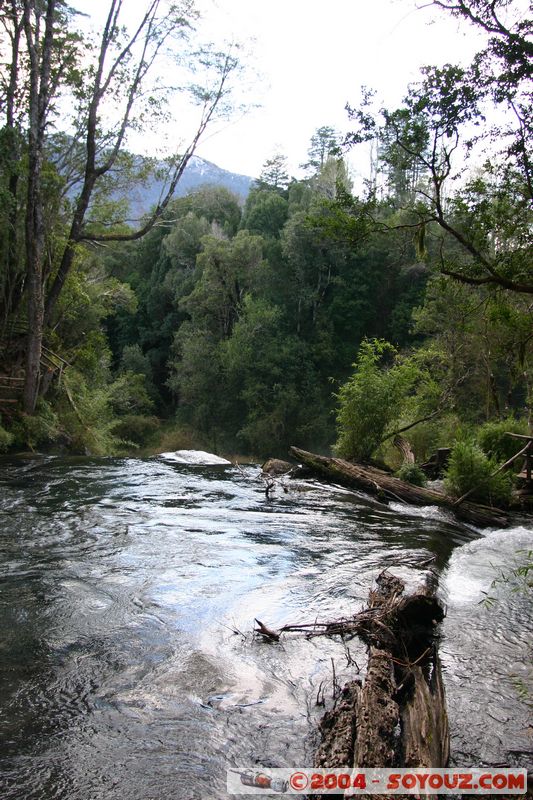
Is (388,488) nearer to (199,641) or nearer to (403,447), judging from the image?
(403,447)

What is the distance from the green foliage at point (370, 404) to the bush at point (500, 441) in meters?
2.00

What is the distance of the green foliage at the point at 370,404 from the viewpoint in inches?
510

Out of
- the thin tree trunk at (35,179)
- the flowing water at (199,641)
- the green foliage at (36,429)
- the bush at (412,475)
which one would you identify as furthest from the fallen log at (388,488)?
the thin tree trunk at (35,179)

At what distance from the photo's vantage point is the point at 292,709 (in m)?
3.62

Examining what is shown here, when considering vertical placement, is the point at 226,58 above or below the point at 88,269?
above

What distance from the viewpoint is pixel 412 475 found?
11492 mm

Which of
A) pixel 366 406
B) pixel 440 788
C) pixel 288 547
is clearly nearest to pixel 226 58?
pixel 366 406

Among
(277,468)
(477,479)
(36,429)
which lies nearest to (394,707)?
(477,479)

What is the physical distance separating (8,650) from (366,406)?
10.0m

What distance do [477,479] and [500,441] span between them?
248 cm

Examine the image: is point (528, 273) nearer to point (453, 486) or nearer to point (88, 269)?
point (453, 486)

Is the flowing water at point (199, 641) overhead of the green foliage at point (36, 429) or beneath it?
overhead

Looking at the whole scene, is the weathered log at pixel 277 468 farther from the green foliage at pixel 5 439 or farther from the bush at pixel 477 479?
the green foliage at pixel 5 439

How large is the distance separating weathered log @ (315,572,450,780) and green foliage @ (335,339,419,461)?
8.59m
